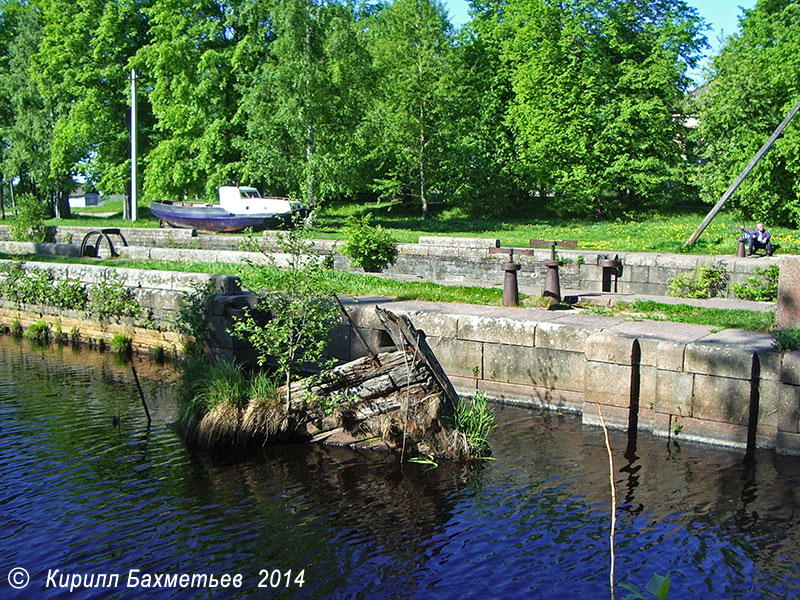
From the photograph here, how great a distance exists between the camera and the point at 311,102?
2916 cm

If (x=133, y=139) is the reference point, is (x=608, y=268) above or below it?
below

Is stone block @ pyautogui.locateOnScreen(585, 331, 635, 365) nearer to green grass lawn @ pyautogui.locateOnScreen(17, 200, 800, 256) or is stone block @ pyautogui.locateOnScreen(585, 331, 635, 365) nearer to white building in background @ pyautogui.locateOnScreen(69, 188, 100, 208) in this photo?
green grass lawn @ pyautogui.locateOnScreen(17, 200, 800, 256)

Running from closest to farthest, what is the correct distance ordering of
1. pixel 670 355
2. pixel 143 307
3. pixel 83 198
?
pixel 670 355, pixel 143 307, pixel 83 198

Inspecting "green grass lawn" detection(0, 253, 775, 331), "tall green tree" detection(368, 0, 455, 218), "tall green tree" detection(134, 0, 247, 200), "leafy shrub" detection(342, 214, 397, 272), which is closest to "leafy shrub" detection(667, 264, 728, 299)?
"green grass lawn" detection(0, 253, 775, 331)

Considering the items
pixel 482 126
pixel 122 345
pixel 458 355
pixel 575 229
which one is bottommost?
pixel 122 345

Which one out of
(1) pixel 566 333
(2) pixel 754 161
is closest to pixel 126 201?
(2) pixel 754 161

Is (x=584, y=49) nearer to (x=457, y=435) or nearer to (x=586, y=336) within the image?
(x=586, y=336)

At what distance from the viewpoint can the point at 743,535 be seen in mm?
7133

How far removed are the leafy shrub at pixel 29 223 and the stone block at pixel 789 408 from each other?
903 inches

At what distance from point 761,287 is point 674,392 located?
4873 mm

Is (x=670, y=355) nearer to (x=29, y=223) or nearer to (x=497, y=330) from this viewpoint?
(x=497, y=330)

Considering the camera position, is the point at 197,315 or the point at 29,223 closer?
the point at 197,315

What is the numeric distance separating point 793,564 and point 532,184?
32008mm

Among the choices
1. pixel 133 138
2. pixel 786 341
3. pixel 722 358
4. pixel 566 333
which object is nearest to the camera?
pixel 786 341
